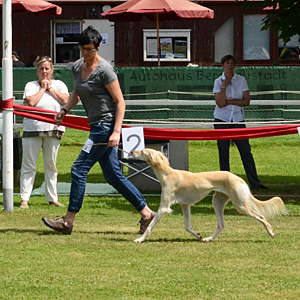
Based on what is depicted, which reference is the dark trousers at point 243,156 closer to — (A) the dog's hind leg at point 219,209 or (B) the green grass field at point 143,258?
(B) the green grass field at point 143,258

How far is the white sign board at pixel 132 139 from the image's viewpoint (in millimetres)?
7930

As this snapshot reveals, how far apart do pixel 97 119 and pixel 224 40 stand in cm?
1673

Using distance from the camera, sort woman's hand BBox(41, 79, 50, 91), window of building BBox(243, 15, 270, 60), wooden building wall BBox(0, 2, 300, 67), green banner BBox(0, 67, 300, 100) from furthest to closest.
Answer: window of building BBox(243, 15, 270, 60) → wooden building wall BBox(0, 2, 300, 67) → green banner BBox(0, 67, 300, 100) → woman's hand BBox(41, 79, 50, 91)

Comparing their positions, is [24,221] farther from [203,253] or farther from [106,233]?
[203,253]

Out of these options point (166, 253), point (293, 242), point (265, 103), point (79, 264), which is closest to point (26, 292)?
point (79, 264)

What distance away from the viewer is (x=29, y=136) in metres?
8.95

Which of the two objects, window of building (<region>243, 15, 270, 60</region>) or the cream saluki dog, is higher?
window of building (<region>243, 15, 270, 60</region>)

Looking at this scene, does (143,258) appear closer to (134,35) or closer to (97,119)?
(97,119)

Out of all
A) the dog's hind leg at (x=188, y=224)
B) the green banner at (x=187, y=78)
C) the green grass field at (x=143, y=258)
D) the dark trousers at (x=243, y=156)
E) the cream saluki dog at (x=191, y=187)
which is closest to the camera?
the green grass field at (x=143, y=258)

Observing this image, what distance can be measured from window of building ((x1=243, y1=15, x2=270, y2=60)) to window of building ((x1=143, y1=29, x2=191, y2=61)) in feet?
6.29

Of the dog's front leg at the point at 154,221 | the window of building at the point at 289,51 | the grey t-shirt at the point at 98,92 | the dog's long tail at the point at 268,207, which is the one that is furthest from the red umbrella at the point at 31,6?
the dog's long tail at the point at 268,207

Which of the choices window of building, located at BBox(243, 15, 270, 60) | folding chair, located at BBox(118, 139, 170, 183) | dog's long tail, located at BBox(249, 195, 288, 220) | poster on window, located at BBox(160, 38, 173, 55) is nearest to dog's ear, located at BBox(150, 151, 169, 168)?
dog's long tail, located at BBox(249, 195, 288, 220)

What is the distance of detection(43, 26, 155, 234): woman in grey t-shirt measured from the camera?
21.6 ft

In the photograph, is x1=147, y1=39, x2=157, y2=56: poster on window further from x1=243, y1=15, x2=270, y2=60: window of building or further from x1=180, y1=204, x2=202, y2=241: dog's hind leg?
x1=180, y1=204, x2=202, y2=241: dog's hind leg
